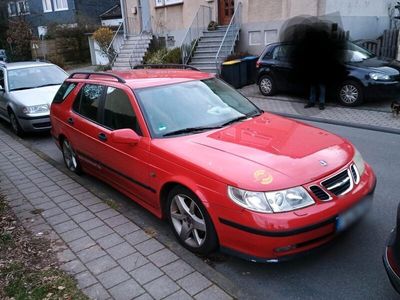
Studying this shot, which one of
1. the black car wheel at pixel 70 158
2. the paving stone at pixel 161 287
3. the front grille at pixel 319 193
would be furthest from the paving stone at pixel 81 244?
the front grille at pixel 319 193

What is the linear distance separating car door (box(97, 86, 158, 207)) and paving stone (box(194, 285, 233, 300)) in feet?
3.86

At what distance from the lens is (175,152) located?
3553 mm

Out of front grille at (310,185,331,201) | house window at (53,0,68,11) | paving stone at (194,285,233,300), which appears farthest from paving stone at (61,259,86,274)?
house window at (53,0,68,11)

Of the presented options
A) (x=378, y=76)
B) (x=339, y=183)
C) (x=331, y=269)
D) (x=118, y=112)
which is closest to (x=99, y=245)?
(x=118, y=112)

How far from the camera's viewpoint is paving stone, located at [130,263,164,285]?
3199 mm

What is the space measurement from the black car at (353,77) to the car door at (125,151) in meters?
7.06

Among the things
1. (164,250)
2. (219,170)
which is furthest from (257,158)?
(164,250)

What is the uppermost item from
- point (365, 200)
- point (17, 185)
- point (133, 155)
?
point (133, 155)

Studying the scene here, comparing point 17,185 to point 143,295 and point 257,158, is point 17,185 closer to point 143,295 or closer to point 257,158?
point 143,295

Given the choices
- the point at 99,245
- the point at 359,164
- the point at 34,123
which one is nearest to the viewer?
the point at 359,164

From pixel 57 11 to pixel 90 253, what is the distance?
3177cm

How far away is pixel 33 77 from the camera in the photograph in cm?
949

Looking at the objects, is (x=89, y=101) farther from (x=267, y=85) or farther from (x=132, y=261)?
(x=267, y=85)

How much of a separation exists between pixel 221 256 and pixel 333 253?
1011 millimetres
